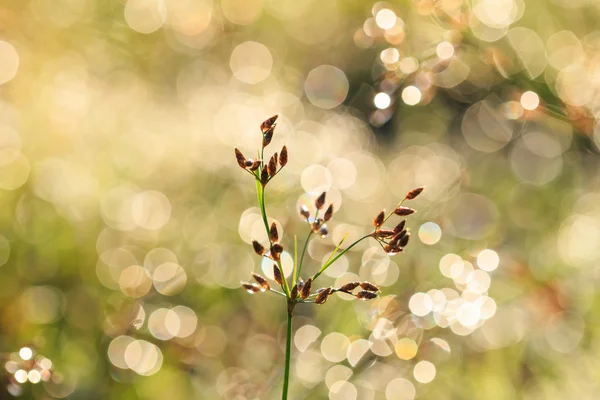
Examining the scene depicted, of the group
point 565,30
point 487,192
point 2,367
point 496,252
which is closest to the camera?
point 2,367

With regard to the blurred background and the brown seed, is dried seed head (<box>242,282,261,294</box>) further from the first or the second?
the blurred background

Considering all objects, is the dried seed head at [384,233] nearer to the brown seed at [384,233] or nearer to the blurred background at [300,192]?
the brown seed at [384,233]

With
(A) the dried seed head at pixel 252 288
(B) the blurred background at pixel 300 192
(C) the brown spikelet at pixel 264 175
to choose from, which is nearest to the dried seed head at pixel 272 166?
(C) the brown spikelet at pixel 264 175

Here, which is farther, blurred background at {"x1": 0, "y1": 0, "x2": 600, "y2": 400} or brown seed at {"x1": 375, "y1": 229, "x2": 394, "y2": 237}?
blurred background at {"x1": 0, "y1": 0, "x2": 600, "y2": 400}

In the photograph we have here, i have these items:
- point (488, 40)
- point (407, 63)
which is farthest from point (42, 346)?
point (488, 40)

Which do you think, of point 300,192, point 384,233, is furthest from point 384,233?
point 300,192

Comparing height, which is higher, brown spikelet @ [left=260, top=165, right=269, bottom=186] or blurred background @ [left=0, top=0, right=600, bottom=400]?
brown spikelet @ [left=260, top=165, right=269, bottom=186]

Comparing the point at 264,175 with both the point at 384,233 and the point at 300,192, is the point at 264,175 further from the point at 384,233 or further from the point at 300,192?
the point at 300,192

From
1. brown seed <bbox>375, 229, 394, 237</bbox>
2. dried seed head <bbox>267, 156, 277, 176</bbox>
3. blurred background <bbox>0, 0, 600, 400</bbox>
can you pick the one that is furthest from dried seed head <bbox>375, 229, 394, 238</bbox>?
blurred background <bbox>0, 0, 600, 400</bbox>

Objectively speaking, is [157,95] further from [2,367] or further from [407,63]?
[2,367]
